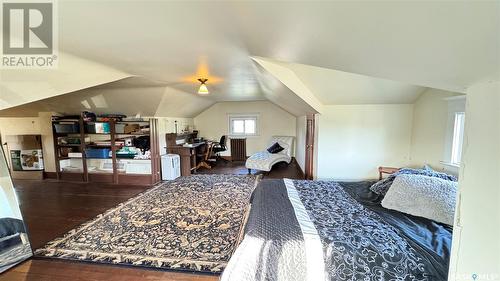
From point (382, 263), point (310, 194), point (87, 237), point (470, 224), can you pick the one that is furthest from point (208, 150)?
point (470, 224)

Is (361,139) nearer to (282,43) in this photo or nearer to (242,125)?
(282,43)

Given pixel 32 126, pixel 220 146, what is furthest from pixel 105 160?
pixel 220 146

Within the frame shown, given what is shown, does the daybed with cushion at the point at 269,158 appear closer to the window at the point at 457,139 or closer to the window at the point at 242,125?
the window at the point at 242,125

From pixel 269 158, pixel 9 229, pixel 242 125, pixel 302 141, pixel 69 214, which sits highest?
pixel 242 125

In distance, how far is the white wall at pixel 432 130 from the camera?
8.69 feet

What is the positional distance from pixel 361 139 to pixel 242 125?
4.64 meters

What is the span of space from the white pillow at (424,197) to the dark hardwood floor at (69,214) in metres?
1.82

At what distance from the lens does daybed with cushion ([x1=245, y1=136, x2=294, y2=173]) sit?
17.5 feet

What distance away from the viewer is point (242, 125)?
25.1ft

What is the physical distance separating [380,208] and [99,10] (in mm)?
2616

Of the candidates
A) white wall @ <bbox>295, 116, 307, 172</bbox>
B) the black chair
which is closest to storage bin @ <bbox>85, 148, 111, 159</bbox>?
the black chair

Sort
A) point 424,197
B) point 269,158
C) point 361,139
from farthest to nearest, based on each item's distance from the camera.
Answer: point 269,158, point 361,139, point 424,197

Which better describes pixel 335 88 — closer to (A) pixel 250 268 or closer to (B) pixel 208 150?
(A) pixel 250 268

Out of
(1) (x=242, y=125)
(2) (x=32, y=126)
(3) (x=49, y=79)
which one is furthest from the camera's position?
(1) (x=242, y=125)
